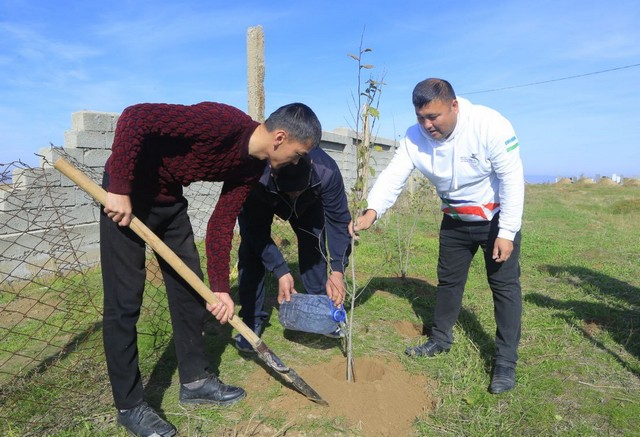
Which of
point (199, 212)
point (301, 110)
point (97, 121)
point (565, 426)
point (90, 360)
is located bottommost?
point (565, 426)

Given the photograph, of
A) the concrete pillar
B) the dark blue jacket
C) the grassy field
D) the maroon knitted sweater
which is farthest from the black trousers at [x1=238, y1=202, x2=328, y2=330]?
the concrete pillar

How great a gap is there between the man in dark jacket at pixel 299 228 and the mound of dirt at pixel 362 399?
428 mm

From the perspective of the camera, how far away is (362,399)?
2619 mm

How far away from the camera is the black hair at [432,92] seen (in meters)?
2.60

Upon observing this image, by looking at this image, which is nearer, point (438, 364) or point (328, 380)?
point (328, 380)

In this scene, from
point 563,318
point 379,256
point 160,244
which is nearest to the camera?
point 160,244

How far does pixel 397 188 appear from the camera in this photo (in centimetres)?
308

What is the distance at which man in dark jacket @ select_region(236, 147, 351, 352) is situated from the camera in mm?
2971

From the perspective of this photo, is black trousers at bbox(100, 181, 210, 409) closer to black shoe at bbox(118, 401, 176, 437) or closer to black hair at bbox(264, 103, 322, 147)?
black shoe at bbox(118, 401, 176, 437)

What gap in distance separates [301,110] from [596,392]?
97.0 inches

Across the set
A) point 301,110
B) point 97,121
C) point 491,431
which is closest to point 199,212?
point 97,121

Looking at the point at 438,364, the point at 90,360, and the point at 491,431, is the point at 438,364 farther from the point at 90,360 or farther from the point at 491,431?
the point at 90,360

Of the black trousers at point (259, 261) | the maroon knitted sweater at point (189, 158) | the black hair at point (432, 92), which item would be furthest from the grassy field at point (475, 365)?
the black hair at point (432, 92)

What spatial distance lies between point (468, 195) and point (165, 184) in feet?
5.82
